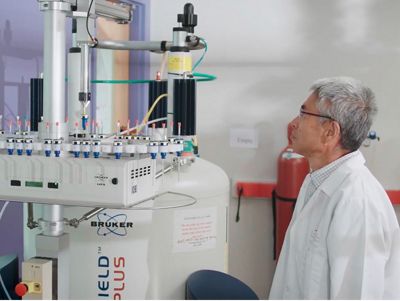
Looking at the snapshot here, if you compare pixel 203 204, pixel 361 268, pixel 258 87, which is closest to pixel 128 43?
pixel 203 204

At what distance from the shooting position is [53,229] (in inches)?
52.9

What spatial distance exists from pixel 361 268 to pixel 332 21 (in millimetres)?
1891

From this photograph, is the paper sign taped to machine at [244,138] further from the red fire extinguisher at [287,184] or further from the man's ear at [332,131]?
the man's ear at [332,131]

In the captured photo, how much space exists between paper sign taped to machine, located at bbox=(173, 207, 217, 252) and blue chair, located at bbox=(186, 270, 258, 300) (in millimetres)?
101

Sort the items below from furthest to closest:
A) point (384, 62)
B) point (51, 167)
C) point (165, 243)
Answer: point (384, 62) < point (165, 243) < point (51, 167)

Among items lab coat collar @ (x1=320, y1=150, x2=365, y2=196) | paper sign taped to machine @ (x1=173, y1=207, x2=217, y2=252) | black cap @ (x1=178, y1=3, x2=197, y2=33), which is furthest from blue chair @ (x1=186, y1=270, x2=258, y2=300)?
black cap @ (x1=178, y1=3, x2=197, y2=33)

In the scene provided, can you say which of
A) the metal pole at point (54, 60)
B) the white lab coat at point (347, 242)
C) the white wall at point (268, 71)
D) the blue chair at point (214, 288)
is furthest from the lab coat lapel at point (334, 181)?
the white wall at point (268, 71)

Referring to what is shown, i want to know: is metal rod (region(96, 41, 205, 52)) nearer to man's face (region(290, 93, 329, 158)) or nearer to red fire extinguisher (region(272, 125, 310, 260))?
man's face (region(290, 93, 329, 158))

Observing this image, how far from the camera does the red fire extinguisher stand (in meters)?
2.74

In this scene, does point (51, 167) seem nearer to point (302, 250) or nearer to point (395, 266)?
point (302, 250)

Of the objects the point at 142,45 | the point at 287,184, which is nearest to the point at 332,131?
the point at 142,45

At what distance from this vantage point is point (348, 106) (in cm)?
144

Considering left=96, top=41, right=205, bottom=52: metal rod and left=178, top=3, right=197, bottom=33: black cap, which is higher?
left=178, top=3, right=197, bottom=33: black cap

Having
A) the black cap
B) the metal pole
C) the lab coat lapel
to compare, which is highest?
the black cap
